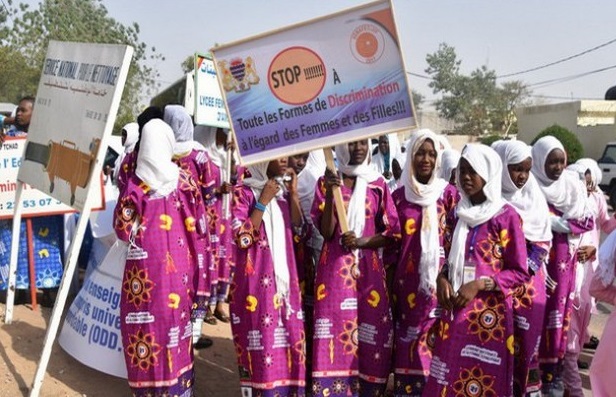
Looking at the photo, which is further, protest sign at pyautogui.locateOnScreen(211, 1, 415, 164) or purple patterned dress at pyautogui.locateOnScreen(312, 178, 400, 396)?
A: purple patterned dress at pyautogui.locateOnScreen(312, 178, 400, 396)

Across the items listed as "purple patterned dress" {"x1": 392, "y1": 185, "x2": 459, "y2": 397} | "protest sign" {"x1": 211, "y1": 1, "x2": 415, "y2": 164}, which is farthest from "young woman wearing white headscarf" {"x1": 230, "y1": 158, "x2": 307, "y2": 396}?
"purple patterned dress" {"x1": 392, "y1": 185, "x2": 459, "y2": 397}

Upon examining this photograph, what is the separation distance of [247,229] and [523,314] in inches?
69.9

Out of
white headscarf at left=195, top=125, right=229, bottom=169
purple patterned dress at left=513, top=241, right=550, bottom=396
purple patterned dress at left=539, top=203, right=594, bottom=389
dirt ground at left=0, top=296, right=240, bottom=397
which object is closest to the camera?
purple patterned dress at left=513, top=241, right=550, bottom=396

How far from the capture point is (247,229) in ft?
12.7

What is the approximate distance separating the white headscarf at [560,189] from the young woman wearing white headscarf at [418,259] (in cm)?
107

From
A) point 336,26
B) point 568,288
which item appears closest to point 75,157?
point 336,26

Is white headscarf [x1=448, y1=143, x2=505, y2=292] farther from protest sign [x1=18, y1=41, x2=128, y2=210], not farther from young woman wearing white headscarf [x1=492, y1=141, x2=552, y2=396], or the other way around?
protest sign [x1=18, y1=41, x2=128, y2=210]

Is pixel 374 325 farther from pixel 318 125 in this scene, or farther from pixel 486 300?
pixel 318 125

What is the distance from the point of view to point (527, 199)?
4.20 metres

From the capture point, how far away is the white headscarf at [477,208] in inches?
138

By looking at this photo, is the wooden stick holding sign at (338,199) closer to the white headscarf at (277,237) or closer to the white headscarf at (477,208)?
the white headscarf at (277,237)

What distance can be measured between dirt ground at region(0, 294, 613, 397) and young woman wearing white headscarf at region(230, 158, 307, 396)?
0.93m

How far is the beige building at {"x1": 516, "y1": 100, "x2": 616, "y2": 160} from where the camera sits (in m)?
28.9

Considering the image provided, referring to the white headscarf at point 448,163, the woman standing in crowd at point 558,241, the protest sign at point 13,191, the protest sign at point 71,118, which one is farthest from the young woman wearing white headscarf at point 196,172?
the woman standing in crowd at point 558,241
